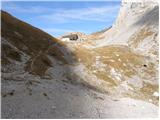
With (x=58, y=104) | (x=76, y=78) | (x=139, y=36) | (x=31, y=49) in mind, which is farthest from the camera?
(x=139, y=36)

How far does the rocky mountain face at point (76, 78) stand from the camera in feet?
120

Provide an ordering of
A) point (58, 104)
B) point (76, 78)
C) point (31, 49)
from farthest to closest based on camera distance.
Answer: point (31, 49) < point (76, 78) < point (58, 104)

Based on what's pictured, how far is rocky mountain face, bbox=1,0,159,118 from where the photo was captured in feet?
120

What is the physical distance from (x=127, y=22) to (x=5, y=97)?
420 feet

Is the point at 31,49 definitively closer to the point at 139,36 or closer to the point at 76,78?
the point at 76,78

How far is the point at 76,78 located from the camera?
61812 millimetres

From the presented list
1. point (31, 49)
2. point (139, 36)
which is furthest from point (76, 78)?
point (139, 36)

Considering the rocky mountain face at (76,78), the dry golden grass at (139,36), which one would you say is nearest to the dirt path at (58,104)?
the rocky mountain face at (76,78)

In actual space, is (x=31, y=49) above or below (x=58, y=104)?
above

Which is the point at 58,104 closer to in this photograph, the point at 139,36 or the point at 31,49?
the point at 31,49

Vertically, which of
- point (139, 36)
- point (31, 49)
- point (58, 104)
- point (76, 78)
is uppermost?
point (139, 36)

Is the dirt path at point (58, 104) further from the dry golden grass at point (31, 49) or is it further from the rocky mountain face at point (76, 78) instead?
the dry golden grass at point (31, 49)

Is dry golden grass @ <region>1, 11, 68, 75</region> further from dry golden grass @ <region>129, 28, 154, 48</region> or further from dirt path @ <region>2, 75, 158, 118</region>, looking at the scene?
dry golden grass @ <region>129, 28, 154, 48</region>

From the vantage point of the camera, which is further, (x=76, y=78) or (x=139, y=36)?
(x=139, y=36)
